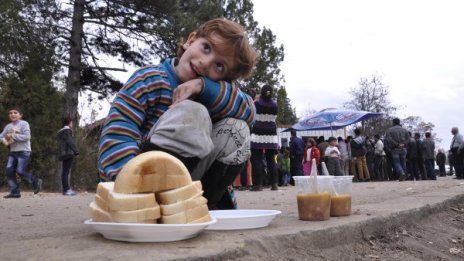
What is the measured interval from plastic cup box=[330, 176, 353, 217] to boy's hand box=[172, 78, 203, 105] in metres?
0.98

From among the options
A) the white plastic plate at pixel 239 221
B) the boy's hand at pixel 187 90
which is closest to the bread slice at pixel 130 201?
the white plastic plate at pixel 239 221

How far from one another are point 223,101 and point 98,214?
0.80 metres

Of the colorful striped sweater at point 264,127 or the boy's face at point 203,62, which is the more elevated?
the colorful striped sweater at point 264,127

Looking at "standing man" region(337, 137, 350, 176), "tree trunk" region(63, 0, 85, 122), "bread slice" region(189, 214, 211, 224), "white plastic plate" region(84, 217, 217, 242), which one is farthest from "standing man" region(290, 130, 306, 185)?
"white plastic plate" region(84, 217, 217, 242)

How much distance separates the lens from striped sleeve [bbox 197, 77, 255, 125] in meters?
2.18

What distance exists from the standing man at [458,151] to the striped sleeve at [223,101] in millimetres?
11293

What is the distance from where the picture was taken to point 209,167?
2.26 metres

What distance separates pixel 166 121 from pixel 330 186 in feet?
3.46

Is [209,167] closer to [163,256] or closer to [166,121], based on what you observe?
[166,121]

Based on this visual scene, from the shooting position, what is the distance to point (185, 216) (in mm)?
1674

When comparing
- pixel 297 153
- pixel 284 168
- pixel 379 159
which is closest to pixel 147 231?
pixel 297 153

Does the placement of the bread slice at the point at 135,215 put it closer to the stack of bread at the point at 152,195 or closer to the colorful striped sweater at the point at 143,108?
the stack of bread at the point at 152,195

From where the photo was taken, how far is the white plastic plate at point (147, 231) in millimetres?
1566

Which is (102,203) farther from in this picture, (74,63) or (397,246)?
(74,63)
